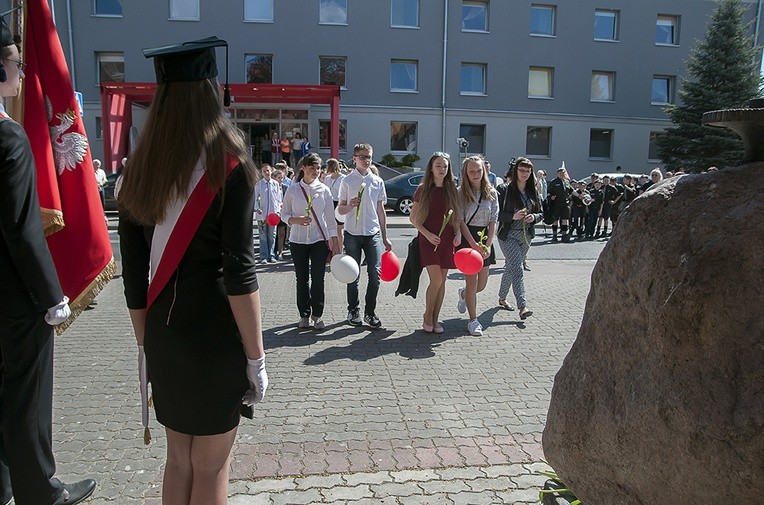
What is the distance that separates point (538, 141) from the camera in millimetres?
33562

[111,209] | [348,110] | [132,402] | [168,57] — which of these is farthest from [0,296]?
[348,110]

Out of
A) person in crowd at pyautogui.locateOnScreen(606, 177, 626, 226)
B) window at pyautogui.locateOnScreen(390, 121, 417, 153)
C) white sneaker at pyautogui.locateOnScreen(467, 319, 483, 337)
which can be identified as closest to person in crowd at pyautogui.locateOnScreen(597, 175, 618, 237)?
person in crowd at pyautogui.locateOnScreen(606, 177, 626, 226)

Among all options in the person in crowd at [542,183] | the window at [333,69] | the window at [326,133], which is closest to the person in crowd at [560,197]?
the person in crowd at [542,183]

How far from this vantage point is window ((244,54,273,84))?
30.9 metres

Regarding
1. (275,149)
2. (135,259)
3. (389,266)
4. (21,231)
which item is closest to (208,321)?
(135,259)

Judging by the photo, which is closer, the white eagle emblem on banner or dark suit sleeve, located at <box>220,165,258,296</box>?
dark suit sleeve, located at <box>220,165,258,296</box>

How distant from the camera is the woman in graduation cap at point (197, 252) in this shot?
2238 millimetres

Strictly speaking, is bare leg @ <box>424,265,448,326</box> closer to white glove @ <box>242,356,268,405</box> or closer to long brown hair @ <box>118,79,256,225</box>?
white glove @ <box>242,356,268,405</box>

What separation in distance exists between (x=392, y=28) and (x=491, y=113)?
276 inches

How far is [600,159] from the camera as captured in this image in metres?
34.0

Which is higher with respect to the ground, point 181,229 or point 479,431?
point 181,229

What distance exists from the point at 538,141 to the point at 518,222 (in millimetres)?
27448

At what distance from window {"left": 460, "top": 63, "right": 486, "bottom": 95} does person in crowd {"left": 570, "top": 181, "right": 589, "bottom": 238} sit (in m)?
15.3

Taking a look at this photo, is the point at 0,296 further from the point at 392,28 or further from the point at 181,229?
the point at 392,28
